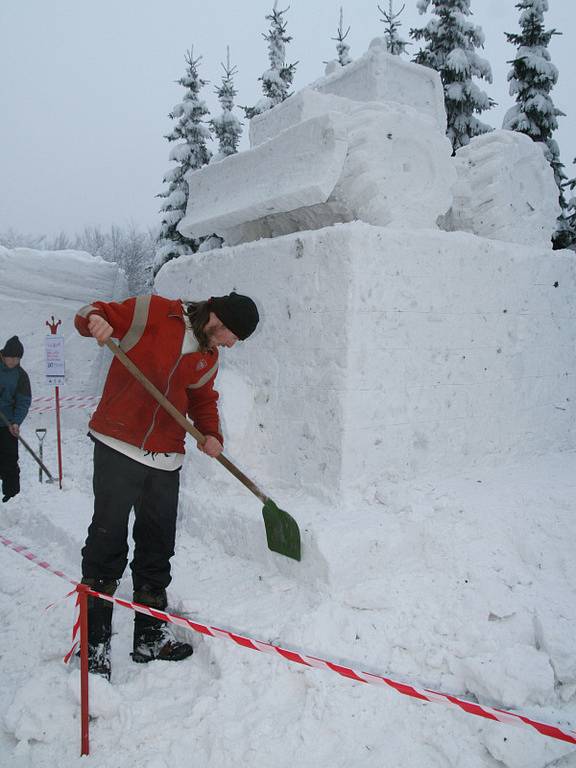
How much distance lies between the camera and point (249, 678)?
2.77 m

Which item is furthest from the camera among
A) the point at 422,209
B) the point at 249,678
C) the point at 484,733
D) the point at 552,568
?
the point at 422,209

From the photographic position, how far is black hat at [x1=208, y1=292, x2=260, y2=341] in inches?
116

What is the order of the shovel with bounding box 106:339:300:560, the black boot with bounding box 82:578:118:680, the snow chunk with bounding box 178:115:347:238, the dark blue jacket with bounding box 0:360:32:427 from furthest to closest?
the dark blue jacket with bounding box 0:360:32:427 → the snow chunk with bounding box 178:115:347:238 → the shovel with bounding box 106:339:300:560 → the black boot with bounding box 82:578:118:680

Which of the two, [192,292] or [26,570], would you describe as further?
[192,292]

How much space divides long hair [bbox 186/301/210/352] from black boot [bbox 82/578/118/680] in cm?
136

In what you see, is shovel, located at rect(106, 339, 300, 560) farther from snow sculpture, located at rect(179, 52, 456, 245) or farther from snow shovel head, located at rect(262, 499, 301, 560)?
snow sculpture, located at rect(179, 52, 456, 245)

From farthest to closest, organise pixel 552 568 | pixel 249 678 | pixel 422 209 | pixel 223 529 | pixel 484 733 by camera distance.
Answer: pixel 422 209
pixel 223 529
pixel 552 568
pixel 249 678
pixel 484 733

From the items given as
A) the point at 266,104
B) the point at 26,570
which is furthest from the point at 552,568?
the point at 266,104

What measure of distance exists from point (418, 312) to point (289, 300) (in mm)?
901

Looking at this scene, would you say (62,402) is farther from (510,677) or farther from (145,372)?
(510,677)

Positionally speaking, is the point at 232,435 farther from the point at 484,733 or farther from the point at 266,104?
the point at 266,104

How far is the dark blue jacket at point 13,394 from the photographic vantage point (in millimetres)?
6531

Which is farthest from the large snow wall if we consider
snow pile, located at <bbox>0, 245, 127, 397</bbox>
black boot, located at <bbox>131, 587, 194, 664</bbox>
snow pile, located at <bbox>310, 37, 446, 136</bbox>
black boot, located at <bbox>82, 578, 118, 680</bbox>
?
snow pile, located at <bbox>0, 245, 127, 397</bbox>

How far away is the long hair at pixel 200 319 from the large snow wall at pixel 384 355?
3.12 ft
